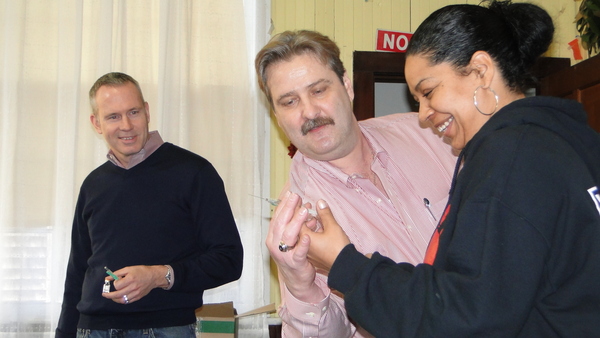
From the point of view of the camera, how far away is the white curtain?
3.34m

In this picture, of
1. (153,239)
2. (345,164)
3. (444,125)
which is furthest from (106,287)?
(444,125)

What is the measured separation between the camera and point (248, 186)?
11.5ft

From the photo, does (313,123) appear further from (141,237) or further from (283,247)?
(141,237)

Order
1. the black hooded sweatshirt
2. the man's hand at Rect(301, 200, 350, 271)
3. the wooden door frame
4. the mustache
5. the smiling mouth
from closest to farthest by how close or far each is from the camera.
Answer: the black hooded sweatshirt < the man's hand at Rect(301, 200, 350, 271) < the smiling mouth < the mustache < the wooden door frame

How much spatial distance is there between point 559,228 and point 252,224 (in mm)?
2769

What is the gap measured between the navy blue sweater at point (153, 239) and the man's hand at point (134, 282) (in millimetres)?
81

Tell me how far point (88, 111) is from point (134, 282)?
1792 mm

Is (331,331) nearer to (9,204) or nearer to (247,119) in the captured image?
(247,119)

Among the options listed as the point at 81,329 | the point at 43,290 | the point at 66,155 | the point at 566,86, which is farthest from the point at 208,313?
the point at 566,86

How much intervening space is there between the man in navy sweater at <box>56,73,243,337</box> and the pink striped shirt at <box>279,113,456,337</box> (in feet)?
1.94

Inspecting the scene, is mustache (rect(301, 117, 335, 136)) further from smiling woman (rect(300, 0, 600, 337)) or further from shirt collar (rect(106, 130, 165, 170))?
shirt collar (rect(106, 130, 165, 170))

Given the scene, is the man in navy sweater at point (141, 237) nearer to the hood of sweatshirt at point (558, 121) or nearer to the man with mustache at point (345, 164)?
the man with mustache at point (345, 164)

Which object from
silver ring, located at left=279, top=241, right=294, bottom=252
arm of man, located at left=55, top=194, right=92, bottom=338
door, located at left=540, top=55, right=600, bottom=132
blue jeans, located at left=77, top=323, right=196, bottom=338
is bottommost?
blue jeans, located at left=77, top=323, right=196, bottom=338

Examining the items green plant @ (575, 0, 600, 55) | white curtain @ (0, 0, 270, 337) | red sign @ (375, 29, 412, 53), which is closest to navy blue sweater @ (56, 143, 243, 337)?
white curtain @ (0, 0, 270, 337)
